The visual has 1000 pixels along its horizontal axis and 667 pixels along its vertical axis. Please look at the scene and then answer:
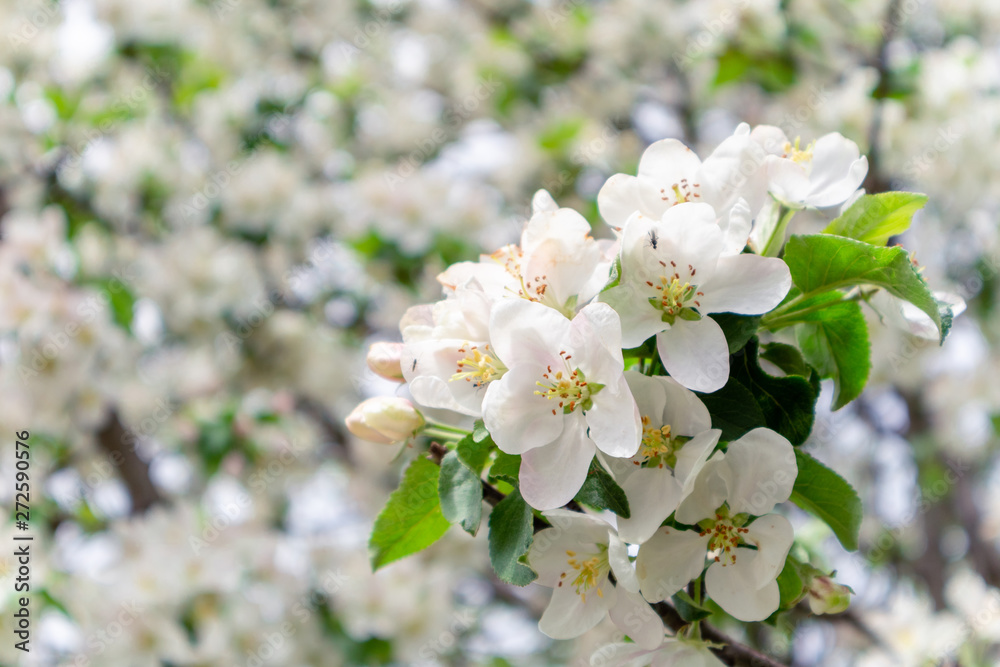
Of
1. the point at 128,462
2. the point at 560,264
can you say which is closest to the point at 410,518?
the point at 560,264

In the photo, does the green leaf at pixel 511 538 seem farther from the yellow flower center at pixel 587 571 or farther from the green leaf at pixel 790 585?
the green leaf at pixel 790 585

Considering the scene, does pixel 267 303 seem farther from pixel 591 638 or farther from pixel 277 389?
pixel 591 638

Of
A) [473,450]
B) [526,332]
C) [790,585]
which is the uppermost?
[526,332]

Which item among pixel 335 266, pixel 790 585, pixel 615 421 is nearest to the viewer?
pixel 615 421

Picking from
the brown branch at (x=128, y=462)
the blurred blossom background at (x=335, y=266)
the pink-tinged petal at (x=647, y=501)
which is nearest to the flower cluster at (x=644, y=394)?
the pink-tinged petal at (x=647, y=501)

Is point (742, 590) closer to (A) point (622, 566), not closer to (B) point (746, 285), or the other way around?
(A) point (622, 566)

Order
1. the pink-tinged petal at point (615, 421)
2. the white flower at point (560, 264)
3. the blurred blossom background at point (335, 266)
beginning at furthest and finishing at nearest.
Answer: the blurred blossom background at point (335, 266) < the white flower at point (560, 264) < the pink-tinged petal at point (615, 421)
